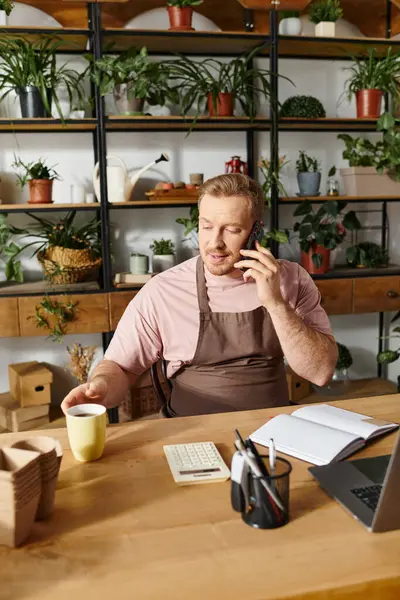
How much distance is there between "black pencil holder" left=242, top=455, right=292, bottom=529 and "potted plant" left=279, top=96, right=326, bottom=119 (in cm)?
287

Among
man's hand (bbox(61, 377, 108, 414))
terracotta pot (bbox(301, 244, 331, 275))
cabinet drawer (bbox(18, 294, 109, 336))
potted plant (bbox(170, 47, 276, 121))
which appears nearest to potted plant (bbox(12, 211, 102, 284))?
cabinet drawer (bbox(18, 294, 109, 336))

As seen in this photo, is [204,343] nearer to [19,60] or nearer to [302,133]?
[19,60]

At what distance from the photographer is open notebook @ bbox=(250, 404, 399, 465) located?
138 cm

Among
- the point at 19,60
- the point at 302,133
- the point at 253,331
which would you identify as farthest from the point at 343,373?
the point at 19,60

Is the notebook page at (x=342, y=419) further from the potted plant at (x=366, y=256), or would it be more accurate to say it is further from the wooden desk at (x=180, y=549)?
the potted plant at (x=366, y=256)

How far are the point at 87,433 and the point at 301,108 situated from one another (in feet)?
9.13

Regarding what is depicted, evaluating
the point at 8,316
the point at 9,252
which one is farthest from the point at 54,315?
the point at 9,252

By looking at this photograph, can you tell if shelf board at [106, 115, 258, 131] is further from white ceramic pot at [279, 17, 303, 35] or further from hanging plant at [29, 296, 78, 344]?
hanging plant at [29, 296, 78, 344]

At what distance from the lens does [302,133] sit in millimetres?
3955

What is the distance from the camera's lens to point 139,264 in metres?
3.52

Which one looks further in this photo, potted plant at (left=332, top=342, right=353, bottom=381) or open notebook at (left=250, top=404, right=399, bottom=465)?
potted plant at (left=332, top=342, right=353, bottom=381)

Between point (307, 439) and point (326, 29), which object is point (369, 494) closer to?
Answer: point (307, 439)

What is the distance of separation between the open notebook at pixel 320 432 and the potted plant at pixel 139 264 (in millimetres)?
2023

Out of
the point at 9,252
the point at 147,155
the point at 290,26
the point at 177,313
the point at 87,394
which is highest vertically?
the point at 290,26
